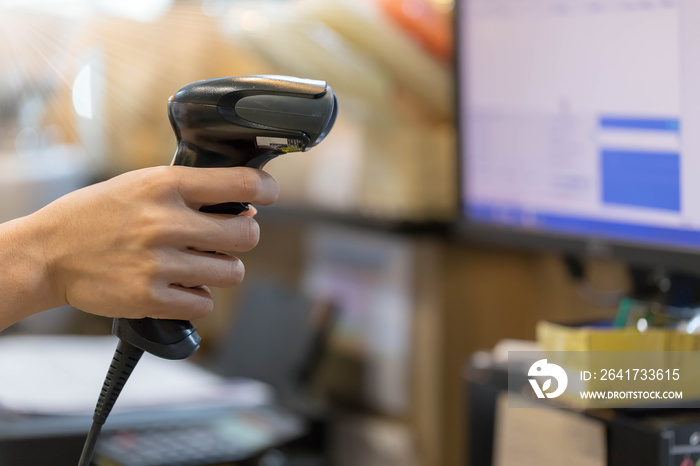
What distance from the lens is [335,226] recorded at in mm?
905

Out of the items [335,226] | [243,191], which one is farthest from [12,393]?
[243,191]

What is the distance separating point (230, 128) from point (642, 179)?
0.29m

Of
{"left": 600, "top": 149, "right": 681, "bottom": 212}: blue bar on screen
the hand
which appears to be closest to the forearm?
the hand

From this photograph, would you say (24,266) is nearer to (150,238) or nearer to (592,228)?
(150,238)

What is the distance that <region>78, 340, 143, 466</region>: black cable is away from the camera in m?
0.37

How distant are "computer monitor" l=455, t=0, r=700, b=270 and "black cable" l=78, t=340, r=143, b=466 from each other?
337 millimetres

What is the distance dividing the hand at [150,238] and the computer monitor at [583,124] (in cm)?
27

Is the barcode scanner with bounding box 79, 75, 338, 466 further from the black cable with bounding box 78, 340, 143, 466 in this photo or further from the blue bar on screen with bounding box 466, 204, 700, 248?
the blue bar on screen with bounding box 466, 204, 700, 248

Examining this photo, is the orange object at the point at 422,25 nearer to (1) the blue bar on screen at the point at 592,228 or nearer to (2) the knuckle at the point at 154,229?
(1) the blue bar on screen at the point at 592,228

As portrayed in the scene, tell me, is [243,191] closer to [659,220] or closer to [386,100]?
[659,220]

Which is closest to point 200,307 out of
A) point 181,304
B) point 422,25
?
point 181,304

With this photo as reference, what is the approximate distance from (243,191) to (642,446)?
10.0 inches

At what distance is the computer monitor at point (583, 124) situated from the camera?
18.8 inches

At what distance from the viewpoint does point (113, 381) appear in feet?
1.24
